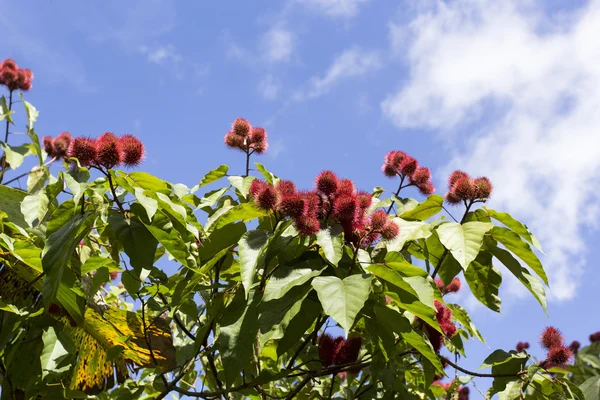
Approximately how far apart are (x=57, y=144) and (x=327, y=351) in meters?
3.26

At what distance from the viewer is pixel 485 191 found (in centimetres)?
236

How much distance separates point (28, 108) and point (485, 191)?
3.23 m

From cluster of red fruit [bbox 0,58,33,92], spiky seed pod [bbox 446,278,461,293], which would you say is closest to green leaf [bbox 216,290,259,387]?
spiky seed pod [bbox 446,278,461,293]

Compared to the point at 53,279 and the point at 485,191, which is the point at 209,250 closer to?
the point at 53,279

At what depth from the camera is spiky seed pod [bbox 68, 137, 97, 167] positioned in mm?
1916

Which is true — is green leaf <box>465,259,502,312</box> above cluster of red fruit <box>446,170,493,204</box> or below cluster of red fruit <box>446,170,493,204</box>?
below

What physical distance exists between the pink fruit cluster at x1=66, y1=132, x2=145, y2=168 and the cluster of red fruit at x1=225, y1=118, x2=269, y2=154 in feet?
2.69

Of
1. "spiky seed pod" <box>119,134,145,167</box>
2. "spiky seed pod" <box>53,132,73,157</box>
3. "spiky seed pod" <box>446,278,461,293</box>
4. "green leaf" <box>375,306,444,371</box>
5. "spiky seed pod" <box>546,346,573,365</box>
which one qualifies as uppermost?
"spiky seed pod" <box>53,132,73,157</box>

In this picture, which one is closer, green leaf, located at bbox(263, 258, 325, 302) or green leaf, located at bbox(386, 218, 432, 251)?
green leaf, located at bbox(263, 258, 325, 302)

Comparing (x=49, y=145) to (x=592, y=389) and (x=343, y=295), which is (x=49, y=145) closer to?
(x=343, y=295)

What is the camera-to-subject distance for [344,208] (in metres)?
1.92

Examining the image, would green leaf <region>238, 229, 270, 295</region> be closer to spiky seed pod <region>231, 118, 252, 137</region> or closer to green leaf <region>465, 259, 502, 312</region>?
green leaf <region>465, 259, 502, 312</region>

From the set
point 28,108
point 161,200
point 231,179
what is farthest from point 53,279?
point 28,108

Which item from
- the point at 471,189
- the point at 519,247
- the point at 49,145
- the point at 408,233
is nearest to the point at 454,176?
the point at 471,189
